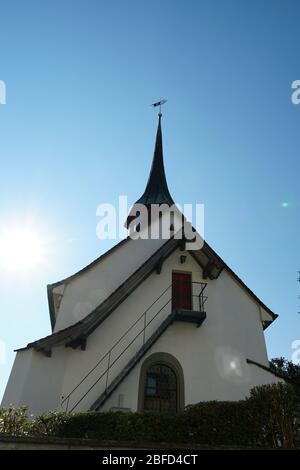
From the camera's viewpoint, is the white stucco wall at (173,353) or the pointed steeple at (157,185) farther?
the pointed steeple at (157,185)

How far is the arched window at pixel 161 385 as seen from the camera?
11.8 metres

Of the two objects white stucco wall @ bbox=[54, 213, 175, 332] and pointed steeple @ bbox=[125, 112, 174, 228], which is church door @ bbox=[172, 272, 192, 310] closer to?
white stucco wall @ bbox=[54, 213, 175, 332]

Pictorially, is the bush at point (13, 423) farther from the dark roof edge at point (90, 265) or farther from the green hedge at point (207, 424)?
the dark roof edge at point (90, 265)

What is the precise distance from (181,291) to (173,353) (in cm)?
287

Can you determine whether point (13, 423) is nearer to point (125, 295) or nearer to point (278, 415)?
point (278, 415)

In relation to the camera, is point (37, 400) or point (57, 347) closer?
point (37, 400)

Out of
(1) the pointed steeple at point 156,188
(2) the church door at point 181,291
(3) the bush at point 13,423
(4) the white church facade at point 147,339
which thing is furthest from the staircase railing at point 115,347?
(1) the pointed steeple at point 156,188

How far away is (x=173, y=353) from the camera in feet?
42.3

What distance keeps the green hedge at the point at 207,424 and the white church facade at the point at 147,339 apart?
2.85 metres

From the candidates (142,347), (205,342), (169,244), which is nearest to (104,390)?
(142,347)

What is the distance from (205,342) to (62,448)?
894 centimetres

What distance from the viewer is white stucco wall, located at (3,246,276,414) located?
1123 cm
